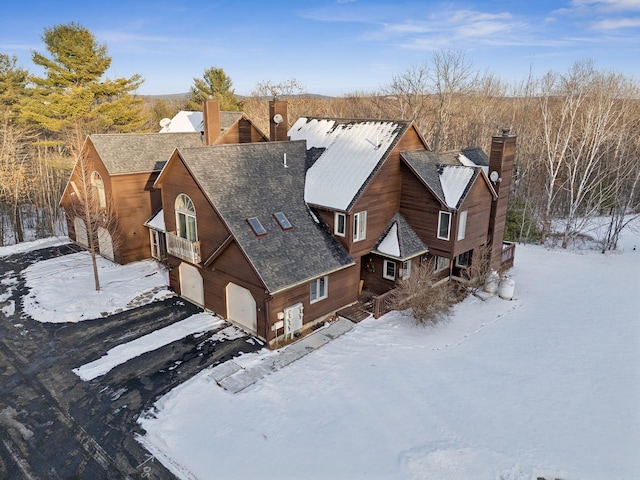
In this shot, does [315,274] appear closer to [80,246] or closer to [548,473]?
[548,473]

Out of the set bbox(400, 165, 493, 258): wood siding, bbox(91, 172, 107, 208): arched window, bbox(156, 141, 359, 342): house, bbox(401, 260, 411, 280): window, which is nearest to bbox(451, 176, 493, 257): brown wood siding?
bbox(400, 165, 493, 258): wood siding

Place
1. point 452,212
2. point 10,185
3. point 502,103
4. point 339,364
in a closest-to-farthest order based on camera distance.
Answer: point 339,364 → point 452,212 → point 10,185 → point 502,103

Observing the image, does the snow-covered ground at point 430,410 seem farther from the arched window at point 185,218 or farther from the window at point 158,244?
the window at point 158,244

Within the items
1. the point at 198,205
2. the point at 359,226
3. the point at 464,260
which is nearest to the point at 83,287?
the point at 198,205

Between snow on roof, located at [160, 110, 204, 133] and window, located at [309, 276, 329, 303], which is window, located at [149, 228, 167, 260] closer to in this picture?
window, located at [309, 276, 329, 303]

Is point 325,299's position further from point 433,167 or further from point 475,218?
point 475,218

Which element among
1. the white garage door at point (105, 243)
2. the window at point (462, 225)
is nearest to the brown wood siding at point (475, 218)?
the window at point (462, 225)

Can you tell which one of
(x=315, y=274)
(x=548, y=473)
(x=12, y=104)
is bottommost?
(x=548, y=473)

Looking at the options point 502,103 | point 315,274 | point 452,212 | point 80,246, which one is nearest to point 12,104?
point 80,246
